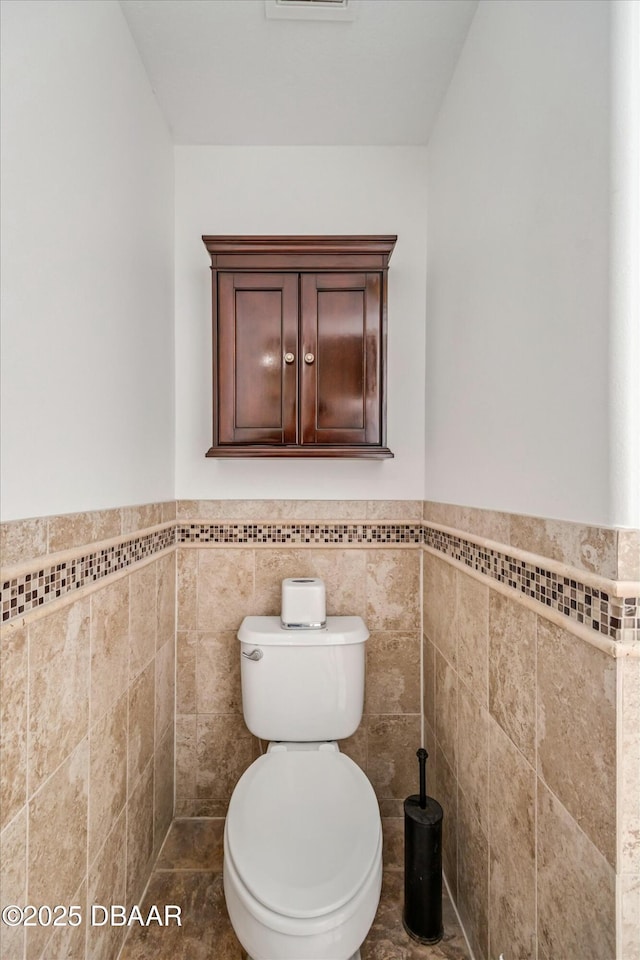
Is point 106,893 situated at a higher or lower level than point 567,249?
lower

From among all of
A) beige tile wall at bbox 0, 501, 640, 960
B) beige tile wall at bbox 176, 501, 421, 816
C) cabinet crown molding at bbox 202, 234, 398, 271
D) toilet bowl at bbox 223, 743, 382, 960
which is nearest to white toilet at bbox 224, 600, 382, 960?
toilet bowl at bbox 223, 743, 382, 960

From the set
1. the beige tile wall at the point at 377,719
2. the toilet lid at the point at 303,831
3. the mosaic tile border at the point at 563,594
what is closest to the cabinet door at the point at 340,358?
the beige tile wall at the point at 377,719

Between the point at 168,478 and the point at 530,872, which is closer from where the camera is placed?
the point at 530,872

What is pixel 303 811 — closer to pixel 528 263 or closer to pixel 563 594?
pixel 563 594

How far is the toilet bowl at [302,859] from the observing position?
0.98 meters

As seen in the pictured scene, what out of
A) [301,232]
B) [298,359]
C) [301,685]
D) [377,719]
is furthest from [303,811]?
[301,232]

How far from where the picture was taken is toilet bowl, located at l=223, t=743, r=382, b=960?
38.6 inches

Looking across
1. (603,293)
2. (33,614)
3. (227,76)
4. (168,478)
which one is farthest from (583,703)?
(227,76)

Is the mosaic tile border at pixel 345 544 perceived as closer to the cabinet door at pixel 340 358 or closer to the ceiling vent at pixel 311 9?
the cabinet door at pixel 340 358

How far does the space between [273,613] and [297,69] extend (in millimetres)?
1730

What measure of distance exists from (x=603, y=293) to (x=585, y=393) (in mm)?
154

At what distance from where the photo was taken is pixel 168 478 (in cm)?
176

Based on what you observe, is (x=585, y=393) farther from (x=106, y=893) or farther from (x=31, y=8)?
(x=106, y=893)

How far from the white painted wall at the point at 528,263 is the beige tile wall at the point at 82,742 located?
3.13ft
